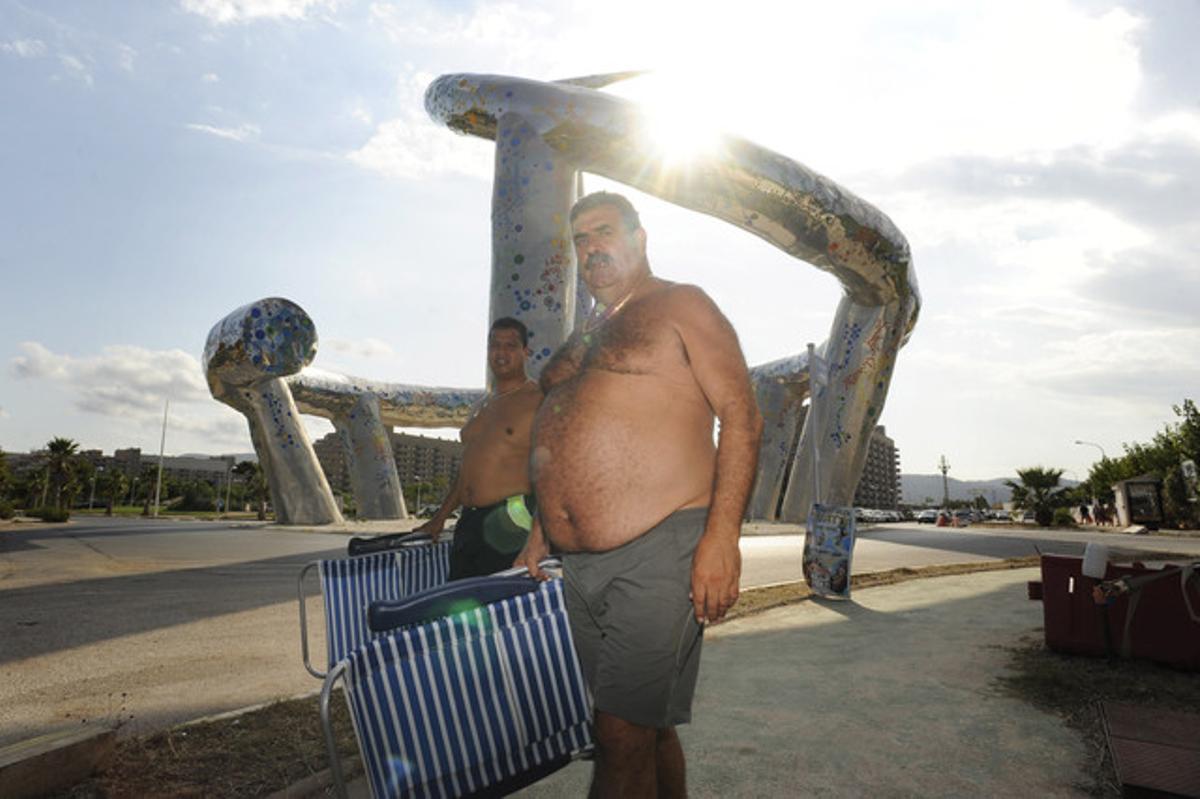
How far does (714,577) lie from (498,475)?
6.21 ft

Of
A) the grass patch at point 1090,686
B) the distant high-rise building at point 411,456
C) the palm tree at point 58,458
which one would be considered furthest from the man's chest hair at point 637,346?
the distant high-rise building at point 411,456

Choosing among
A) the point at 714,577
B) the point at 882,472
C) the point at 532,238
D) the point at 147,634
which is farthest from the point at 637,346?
the point at 882,472

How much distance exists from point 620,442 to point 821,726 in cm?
196

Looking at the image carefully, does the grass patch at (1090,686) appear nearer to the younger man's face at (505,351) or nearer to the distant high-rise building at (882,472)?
the younger man's face at (505,351)

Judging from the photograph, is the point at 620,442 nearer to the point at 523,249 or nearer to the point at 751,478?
the point at 751,478

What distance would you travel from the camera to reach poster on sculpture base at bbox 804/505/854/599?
6559mm

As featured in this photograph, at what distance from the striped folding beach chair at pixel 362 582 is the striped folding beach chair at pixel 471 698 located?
920 mm

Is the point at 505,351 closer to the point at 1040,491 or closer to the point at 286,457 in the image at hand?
the point at 286,457

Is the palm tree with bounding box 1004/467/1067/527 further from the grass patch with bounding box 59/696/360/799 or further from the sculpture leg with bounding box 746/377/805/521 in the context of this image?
the grass patch with bounding box 59/696/360/799

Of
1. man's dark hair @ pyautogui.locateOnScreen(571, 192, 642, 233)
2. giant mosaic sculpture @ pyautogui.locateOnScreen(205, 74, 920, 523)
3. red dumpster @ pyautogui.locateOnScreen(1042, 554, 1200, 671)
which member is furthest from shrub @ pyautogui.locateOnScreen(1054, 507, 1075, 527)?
man's dark hair @ pyautogui.locateOnScreen(571, 192, 642, 233)

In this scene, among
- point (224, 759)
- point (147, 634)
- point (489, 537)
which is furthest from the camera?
point (147, 634)

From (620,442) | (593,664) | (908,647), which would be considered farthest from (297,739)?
(908,647)

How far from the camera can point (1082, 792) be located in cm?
228

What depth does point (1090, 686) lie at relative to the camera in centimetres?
353
